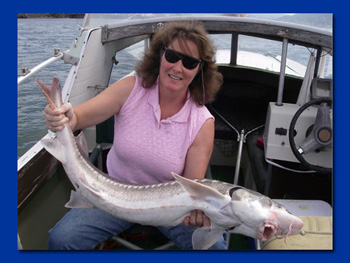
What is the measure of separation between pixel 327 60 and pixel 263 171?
155 centimetres

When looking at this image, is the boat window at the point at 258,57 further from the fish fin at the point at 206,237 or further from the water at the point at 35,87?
the fish fin at the point at 206,237

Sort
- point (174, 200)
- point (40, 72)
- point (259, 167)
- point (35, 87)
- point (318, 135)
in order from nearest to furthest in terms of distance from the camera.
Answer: point (174, 200)
point (318, 135)
point (259, 167)
point (40, 72)
point (35, 87)

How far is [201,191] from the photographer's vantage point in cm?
156

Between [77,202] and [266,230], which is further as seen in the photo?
[77,202]

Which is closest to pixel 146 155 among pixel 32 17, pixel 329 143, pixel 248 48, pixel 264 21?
pixel 32 17

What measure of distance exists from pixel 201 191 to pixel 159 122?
535mm

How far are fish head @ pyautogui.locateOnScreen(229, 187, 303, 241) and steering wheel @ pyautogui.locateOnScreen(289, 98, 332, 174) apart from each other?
2.94 ft

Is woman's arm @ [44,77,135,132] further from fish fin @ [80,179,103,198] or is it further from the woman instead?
fish fin @ [80,179,103,198]

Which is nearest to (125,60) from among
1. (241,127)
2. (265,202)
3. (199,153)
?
(241,127)

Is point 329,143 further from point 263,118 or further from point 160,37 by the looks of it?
point 263,118

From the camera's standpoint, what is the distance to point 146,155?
1.90 m

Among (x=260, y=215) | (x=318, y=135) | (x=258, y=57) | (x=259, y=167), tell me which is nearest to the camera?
(x=260, y=215)

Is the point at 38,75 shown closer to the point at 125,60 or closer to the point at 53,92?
the point at 125,60

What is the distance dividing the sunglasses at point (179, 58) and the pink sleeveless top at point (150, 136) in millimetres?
248
